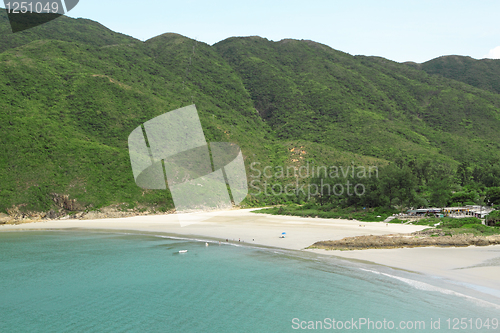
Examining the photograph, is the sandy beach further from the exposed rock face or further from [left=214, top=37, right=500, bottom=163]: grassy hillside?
[left=214, top=37, right=500, bottom=163]: grassy hillside

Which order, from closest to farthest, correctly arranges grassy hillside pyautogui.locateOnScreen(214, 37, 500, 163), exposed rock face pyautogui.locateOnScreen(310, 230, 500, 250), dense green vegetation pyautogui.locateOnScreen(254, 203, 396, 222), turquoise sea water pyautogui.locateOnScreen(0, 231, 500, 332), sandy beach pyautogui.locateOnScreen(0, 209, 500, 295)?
turquoise sea water pyautogui.locateOnScreen(0, 231, 500, 332) → sandy beach pyautogui.locateOnScreen(0, 209, 500, 295) → exposed rock face pyautogui.locateOnScreen(310, 230, 500, 250) → dense green vegetation pyautogui.locateOnScreen(254, 203, 396, 222) → grassy hillside pyautogui.locateOnScreen(214, 37, 500, 163)

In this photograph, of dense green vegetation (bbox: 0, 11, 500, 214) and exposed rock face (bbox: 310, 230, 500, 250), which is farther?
dense green vegetation (bbox: 0, 11, 500, 214)

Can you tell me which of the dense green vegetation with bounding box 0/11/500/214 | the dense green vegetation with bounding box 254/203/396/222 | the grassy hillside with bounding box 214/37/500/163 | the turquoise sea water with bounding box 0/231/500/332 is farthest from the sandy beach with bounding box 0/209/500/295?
the grassy hillside with bounding box 214/37/500/163

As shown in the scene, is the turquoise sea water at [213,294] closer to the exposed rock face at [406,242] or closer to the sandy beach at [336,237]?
the sandy beach at [336,237]

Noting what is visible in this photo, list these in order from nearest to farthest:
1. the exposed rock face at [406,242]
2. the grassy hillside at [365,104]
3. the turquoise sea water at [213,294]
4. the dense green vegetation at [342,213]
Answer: the turquoise sea water at [213,294] < the exposed rock face at [406,242] < the dense green vegetation at [342,213] < the grassy hillside at [365,104]

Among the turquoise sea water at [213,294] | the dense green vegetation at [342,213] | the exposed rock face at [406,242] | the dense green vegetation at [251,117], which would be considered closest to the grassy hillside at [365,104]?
the dense green vegetation at [251,117]

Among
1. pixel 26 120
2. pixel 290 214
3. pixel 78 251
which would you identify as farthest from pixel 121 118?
pixel 78 251
